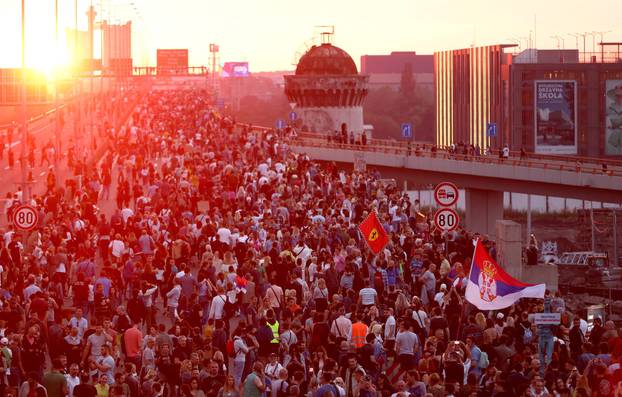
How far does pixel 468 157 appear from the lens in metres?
81.1

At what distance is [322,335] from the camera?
76.5 feet

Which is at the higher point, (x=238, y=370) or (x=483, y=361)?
(x=483, y=361)

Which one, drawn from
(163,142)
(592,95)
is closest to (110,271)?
(163,142)

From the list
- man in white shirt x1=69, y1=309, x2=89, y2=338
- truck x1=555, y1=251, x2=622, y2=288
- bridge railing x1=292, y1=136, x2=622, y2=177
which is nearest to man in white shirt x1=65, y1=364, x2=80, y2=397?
man in white shirt x1=69, y1=309, x2=89, y2=338

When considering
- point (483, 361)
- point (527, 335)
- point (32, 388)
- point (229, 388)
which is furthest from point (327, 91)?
point (32, 388)

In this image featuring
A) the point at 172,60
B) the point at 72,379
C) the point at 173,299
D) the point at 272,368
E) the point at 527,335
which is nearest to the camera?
the point at 72,379

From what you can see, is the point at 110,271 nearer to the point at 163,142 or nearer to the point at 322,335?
the point at 322,335

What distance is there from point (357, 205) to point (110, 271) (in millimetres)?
11613

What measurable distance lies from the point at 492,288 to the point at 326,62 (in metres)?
99.2

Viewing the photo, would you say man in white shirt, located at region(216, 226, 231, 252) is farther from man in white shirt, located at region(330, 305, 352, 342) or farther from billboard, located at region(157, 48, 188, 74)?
billboard, located at region(157, 48, 188, 74)

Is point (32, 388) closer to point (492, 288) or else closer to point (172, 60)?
point (492, 288)

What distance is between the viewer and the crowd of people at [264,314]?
2041 cm

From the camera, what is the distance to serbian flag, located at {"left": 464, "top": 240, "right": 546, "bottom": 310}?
2397 cm

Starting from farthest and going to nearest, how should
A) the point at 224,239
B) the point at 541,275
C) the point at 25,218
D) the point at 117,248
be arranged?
1. the point at 541,275
2. the point at 25,218
3. the point at 224,239
4. the point at 117,248
